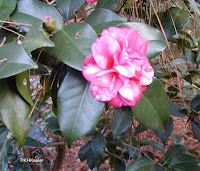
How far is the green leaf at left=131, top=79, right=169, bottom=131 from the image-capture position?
1.62 ft

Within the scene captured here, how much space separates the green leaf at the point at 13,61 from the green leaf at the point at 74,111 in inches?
4.2

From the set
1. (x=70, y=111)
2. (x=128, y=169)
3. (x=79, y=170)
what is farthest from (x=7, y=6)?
(x=79, y=170)

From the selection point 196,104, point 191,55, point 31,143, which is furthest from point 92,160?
point 191,55

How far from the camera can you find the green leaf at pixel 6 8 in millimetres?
443

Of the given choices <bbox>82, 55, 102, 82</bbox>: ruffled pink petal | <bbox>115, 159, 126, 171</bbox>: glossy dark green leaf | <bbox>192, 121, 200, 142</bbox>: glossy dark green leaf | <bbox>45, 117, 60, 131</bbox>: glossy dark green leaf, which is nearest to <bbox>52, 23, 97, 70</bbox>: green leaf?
<bbox>82, 55, 102, 82</bbox>: ruffled pink petal

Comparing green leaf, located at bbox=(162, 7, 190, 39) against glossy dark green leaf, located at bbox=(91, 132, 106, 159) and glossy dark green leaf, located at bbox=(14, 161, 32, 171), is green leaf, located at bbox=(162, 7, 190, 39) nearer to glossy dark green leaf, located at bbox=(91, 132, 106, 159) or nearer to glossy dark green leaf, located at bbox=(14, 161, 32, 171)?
glossy dark green leaf, located at bbox=(91, 132, 106, 159)

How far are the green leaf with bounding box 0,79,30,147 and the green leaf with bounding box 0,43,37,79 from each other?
8 cm

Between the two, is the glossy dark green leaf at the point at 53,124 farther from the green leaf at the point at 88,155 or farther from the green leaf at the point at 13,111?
the green leaf at the point at 13,111

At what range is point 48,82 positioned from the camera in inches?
22.0

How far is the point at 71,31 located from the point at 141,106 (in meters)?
0.23

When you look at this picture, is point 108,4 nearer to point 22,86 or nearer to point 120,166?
point 22,86

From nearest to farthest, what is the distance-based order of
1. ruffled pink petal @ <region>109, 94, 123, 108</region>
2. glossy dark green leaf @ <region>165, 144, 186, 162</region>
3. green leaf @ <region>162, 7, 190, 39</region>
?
1. ruffled pink petal @ <region>109, 94, 123, 108</region>
2. green leaf @ <region>162, 7, 190, 39</region>
3. glossy dark green leaf @ <region>165, 144, 186, 162</region>

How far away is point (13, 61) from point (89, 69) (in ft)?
0.41

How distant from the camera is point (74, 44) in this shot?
0.41m
